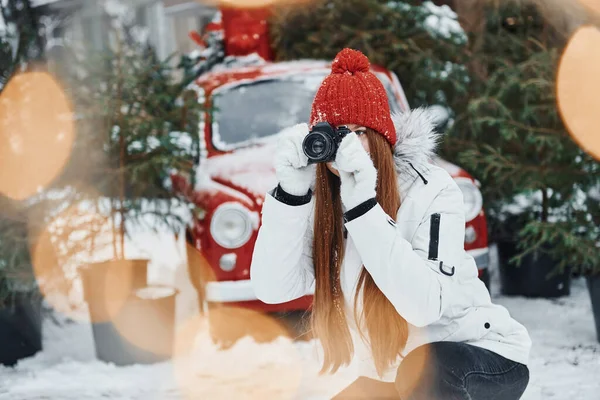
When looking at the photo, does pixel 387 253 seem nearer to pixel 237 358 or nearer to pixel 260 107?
pixel 237 358

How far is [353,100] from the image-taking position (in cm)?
205

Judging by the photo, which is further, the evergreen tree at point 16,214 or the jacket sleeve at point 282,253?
the evergreen tree at point 16,214

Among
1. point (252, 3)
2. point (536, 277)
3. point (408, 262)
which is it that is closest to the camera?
point (408, 262)

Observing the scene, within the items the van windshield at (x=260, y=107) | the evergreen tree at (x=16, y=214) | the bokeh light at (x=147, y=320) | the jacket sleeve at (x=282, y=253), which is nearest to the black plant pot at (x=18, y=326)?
the evergreen tree at (x=16, y=214)

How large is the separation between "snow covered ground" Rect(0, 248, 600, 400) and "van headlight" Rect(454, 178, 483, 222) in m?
0.96

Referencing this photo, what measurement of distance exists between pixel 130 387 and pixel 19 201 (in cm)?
144

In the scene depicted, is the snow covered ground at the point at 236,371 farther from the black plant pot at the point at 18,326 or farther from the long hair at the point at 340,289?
the long hair at the point at 340,289

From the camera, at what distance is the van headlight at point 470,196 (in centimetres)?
439

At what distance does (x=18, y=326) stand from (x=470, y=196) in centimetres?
307

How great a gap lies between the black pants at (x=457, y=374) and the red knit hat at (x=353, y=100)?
67 cm

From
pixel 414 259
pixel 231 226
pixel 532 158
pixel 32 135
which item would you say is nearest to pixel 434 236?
pixel 414 259

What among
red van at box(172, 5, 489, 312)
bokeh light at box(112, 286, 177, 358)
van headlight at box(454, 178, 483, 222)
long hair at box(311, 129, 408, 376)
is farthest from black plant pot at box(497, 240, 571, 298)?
long hair at box(311, 129, 408, 376)

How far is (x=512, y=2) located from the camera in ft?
20.2

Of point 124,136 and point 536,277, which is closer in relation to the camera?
point 124,136
